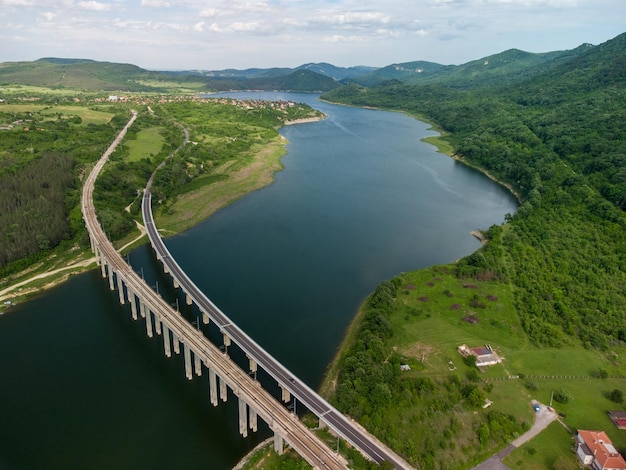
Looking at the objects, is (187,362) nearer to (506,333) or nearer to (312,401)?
(312,401)

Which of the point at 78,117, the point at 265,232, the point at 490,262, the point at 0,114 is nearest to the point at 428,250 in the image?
the point at 490,262

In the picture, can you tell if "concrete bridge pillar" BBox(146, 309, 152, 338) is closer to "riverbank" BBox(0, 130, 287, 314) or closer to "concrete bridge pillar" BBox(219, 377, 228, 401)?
"concrete bridge pillar" BBox(219, 377, 228, 401)

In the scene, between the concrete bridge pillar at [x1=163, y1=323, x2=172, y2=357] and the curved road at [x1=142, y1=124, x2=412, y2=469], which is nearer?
the curved road at [x1=142, y1=124, x2=412, y2=469]

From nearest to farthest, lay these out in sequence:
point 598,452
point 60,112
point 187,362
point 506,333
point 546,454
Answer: point 598,452 < point 546,454 < point 187,362 < point 506,333 < point 60,112

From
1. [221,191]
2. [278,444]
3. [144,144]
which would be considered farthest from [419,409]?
[144,144]

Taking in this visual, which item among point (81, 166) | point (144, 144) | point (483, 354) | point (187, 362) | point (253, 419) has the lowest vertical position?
point (253, 419)

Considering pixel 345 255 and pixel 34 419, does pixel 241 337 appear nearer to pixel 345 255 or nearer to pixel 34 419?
pixel 34 419

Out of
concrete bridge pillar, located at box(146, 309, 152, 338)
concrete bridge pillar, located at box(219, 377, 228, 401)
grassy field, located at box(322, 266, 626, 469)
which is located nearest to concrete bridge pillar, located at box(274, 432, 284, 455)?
grassy field, located at box(322, 266, 626, 469)
